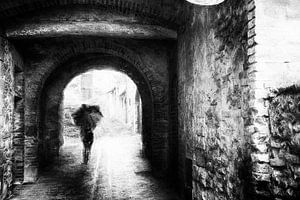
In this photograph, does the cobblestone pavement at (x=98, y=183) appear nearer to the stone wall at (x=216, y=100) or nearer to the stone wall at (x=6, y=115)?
the stone wall at (x=6, y=115)

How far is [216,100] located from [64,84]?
8.00 meters

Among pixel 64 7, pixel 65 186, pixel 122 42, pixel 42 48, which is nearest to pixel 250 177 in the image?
pixel 64 7

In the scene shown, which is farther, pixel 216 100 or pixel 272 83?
pixel 216 100

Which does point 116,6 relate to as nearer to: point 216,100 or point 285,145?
point 216,100

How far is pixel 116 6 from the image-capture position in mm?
5195

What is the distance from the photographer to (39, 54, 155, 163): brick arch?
33.1ft

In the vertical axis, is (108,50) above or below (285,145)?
above

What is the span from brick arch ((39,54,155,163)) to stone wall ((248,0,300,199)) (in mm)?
7140

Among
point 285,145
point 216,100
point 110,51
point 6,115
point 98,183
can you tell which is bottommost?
point 98,183

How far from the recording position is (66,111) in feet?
64.1

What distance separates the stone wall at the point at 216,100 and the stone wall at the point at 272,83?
0.49 ft

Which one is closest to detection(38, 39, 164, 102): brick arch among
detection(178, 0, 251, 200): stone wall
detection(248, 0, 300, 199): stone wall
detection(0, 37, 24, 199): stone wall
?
detection(0, 37, 24, 199): stone wall

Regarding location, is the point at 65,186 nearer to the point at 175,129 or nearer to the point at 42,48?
the point at 175,129

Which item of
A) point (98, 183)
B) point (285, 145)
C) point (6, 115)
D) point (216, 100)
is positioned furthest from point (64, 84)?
point (285, 145)
